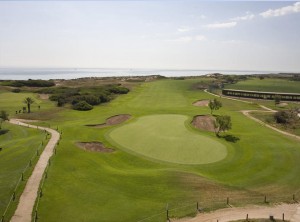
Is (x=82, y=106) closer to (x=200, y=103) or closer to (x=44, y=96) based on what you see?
(x=44, y=96)

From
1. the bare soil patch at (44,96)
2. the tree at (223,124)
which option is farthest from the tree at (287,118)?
the bare soil patch at (44,96)

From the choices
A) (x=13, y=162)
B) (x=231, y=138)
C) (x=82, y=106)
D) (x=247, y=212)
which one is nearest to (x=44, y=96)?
(x=82, y=106)

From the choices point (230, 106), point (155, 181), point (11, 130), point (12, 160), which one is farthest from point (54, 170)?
point (230, 106)

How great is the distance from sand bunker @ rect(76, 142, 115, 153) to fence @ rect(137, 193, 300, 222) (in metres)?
18.8

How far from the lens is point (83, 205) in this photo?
28203mm

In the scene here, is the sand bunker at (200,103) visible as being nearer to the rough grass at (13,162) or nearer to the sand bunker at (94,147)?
the sand bunker at (94,147)

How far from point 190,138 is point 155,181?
1756 cm

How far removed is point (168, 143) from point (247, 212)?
20.7m

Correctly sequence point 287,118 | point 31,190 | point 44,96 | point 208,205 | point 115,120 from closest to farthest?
1. point 208,205
2. point 31,190
3. point 115,120
4. point 287,118
5. point 44,96

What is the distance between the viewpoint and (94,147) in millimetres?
46406

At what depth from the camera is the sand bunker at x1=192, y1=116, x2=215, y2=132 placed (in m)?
60.0

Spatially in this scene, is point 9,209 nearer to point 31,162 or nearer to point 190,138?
point 31,162

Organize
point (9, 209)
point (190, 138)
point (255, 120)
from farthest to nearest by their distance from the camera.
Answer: point (255, 120), point (190, 138), point (9, 209)

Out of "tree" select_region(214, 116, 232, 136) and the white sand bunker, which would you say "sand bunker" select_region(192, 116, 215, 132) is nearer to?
"tree" select_region(214, 116, 232, 136)
